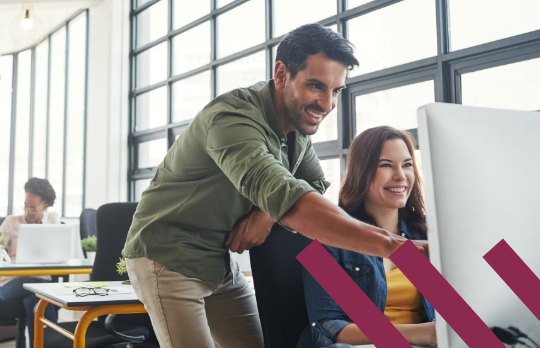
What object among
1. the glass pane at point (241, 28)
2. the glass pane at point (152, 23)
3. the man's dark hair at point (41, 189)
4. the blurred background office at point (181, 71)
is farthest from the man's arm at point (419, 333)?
Answer: the glass pane at point (152, 23)

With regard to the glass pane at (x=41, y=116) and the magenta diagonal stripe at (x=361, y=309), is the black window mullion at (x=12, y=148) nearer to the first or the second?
the glass pane at (x=41, y=116)

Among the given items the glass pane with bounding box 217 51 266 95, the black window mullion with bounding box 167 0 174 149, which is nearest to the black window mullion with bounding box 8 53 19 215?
the black window mullion with bounding box 167 0 174 149

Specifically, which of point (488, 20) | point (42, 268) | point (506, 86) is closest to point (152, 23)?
point (42, 268)

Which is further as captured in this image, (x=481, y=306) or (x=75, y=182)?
(x=75, y=182)

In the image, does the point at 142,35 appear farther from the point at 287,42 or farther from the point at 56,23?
the point at 287,42

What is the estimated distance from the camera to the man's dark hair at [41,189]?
12.6 feet

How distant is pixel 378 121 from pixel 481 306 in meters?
2.94

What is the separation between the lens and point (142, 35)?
20.4 feet

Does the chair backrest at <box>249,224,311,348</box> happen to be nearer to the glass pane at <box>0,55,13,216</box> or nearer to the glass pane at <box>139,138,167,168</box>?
the glass pane at <box>139,138,167,168</box>

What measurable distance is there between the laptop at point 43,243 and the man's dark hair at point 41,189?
2.31 ft

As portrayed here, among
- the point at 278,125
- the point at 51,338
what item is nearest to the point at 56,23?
the point at 51,338

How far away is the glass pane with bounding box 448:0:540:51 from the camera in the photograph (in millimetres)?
2637

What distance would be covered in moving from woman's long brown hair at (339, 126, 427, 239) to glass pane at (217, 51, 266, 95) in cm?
300

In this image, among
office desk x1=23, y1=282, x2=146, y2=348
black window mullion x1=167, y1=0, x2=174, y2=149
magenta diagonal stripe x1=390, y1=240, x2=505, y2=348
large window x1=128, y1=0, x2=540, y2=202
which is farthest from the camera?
black window mullion x1=167, y1=0, x2=174, y2=149
